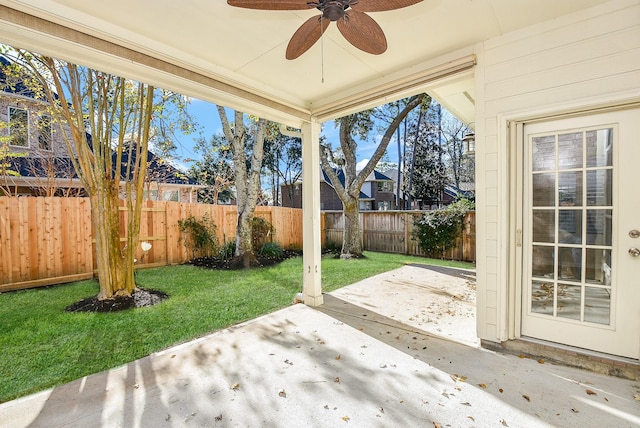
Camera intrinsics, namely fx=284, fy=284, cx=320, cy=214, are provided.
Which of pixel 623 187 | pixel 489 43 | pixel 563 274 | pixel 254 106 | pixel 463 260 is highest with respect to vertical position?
pixel 489 43

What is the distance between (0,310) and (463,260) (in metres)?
8.73

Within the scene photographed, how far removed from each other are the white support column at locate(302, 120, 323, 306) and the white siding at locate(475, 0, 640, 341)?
1.93m

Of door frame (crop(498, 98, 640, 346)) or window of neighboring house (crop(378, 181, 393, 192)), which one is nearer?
door frame (crop(498, 98, 640, 346))

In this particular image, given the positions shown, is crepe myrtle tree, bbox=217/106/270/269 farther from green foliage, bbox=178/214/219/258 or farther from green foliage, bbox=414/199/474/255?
green foliage, bbox=414/199/474/255

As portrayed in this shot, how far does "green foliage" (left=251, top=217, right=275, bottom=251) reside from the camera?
7.71 meters

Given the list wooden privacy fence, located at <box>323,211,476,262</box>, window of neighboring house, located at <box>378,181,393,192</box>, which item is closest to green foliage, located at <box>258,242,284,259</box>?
wooden privacy fence, located at <box>323,211,476,262</box>

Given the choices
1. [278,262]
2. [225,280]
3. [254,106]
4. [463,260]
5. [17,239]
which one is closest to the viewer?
[254,106]

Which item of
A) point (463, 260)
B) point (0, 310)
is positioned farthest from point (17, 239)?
point (463, 260)

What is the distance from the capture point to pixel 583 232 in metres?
2.29

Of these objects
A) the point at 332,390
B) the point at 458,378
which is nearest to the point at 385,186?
the point at 458,378

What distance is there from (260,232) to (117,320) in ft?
15.1

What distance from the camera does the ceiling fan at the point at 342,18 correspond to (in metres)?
1.59

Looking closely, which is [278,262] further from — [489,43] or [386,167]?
[386,167]

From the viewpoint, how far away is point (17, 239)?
466cm
